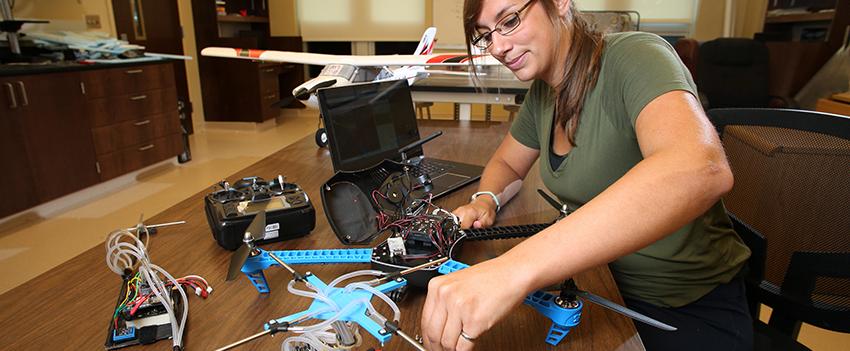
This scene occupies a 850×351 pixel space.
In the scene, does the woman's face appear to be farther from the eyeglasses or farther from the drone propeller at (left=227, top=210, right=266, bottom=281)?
the drone propeller at (left=227, top=210, right=266, bottom=281)

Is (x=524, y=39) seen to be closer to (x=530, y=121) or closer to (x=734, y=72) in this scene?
(x=530, y=121)


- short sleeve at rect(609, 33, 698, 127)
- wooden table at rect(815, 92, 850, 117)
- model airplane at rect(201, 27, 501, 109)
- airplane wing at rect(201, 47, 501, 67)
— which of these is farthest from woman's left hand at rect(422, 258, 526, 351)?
wooden table at rect(815, 92, 850, 117)

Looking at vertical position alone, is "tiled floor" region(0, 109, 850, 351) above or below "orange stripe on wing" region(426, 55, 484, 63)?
below

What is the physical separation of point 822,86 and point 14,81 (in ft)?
18.5

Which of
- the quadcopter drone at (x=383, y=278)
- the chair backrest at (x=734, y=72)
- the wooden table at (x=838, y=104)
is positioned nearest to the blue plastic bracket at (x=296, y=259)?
the quadcopter drone at (x=383, y=278)

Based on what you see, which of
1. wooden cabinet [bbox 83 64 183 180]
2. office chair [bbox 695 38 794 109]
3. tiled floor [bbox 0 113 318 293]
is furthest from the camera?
office chair [bbox 695 38 794 109]

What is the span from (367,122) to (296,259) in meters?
0.72

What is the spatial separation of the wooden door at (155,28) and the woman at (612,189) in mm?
4397

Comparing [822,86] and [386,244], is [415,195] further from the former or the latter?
[822,86]

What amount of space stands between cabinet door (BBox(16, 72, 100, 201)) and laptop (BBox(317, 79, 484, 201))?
8.88 ft

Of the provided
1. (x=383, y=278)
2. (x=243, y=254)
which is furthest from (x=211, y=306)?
(x=383, y=278)

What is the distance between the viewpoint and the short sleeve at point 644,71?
0.75 meters

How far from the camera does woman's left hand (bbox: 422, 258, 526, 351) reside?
1.86 ft

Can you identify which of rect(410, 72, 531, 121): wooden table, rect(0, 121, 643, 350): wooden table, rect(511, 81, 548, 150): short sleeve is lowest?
rect(0, 121, 643, 350): wooden table
